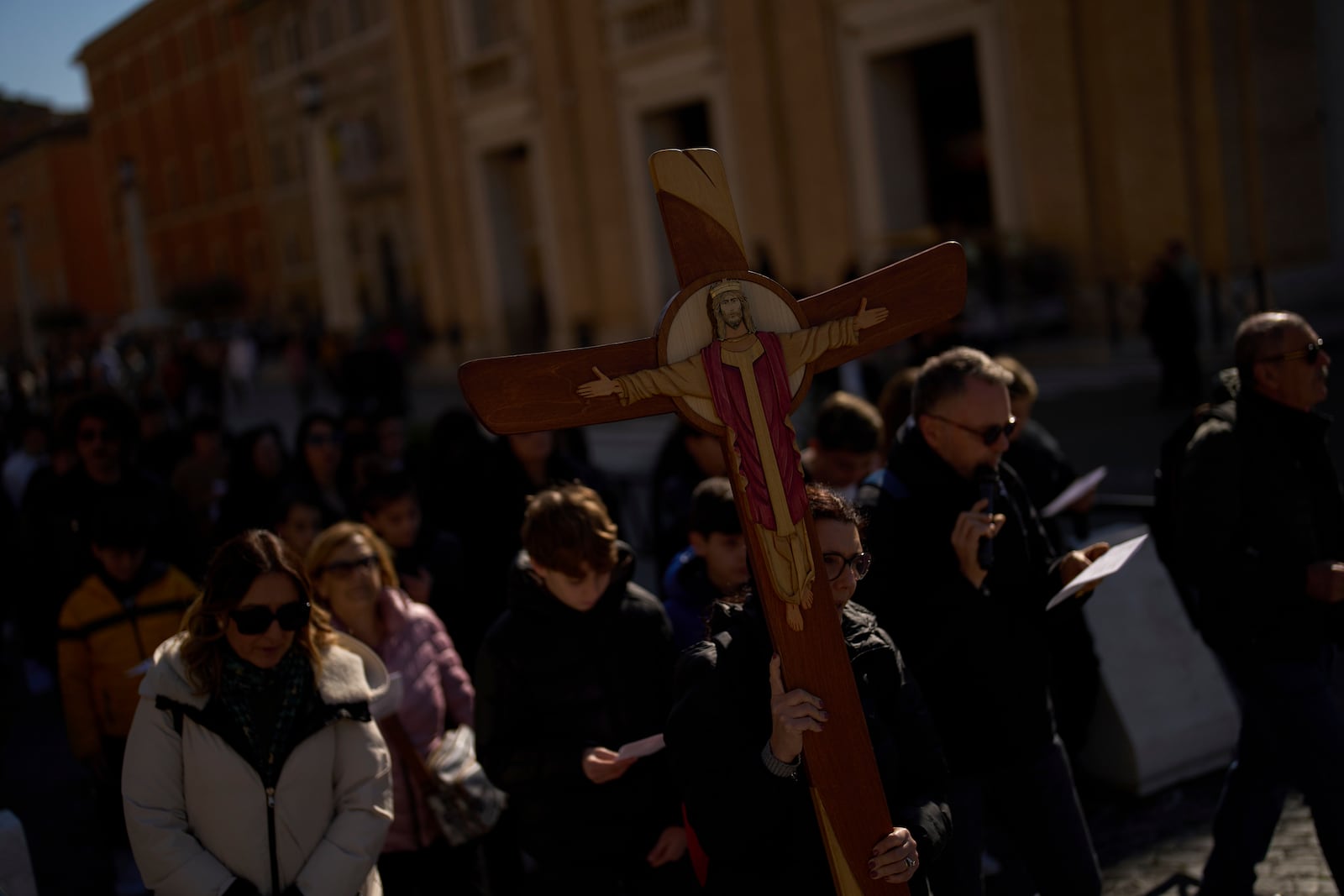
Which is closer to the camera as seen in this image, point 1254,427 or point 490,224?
point 1254,427

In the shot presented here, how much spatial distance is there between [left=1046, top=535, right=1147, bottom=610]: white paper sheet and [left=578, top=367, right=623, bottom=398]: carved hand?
1.31m

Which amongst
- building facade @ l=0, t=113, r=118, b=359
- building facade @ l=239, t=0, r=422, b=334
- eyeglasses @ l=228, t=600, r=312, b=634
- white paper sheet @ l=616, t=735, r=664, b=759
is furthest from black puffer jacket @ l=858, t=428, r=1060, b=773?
building facade @ l=0, t=113, r=118, b=359

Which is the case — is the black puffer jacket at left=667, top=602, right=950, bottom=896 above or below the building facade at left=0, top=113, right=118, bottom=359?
below

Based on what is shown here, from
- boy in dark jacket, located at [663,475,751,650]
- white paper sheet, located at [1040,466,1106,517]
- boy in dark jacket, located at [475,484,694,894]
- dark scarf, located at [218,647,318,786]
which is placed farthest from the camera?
white paper sheet, located at [1040,466,1106,517]

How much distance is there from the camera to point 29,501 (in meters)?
6.55

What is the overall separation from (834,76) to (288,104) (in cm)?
2533

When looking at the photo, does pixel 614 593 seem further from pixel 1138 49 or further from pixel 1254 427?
pixel 1138 49

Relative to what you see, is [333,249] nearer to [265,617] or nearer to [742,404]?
[265,617]

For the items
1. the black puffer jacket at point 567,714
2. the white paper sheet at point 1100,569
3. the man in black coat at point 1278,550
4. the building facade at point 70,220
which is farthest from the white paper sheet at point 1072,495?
the building facade at point 70,220

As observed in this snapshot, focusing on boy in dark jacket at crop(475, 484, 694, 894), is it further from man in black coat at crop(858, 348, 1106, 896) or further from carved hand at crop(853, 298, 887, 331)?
carved hand at crop(853, 298, 887, 331)

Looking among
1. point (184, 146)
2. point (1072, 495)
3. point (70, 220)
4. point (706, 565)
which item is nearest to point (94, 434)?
point (706, 565)

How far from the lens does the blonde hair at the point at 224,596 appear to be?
3262mm

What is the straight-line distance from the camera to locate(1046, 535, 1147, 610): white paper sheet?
10.6ft

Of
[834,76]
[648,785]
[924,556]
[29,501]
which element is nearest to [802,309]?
[924,556]
